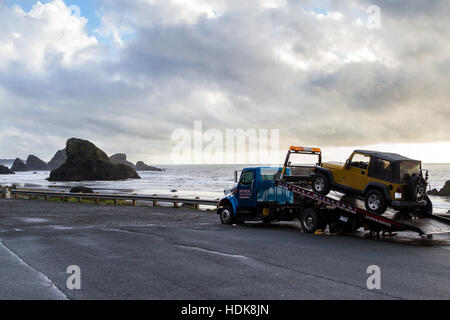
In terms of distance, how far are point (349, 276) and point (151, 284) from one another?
3.36m

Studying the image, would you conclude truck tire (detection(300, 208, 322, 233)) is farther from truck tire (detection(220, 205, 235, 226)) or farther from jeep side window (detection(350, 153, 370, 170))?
truck tire (detection(220, 205, 235, 226))

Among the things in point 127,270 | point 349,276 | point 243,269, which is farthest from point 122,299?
point 349,276

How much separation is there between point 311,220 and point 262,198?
2.79m

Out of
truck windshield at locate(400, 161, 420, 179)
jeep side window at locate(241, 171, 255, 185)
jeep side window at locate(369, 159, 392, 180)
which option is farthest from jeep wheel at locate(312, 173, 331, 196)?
jeep side window at locate(241, 171, 255, 185)

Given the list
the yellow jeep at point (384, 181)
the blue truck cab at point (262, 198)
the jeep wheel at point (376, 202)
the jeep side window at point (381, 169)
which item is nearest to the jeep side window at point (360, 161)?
the yellow jeep at point (384, 181)

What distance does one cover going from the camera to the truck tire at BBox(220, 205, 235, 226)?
16891 mm

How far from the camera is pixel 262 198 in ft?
53.0

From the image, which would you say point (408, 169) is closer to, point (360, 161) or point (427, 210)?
point (360, 161)

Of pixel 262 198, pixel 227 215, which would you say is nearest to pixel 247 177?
pixel 262 198

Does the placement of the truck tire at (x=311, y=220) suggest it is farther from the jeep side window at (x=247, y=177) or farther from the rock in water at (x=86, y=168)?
the rock in water at (x=86, y=168)

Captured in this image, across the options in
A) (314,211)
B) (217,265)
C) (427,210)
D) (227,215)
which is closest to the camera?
(217,265)

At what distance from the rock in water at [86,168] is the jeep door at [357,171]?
10025 centimetres

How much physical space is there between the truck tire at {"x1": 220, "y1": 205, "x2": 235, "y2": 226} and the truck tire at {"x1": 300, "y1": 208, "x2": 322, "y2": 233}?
3573 millimetres
